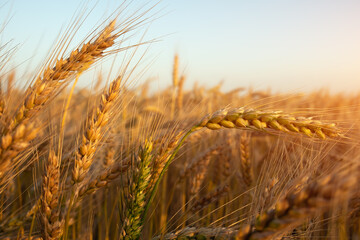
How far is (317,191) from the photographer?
26.3 inches

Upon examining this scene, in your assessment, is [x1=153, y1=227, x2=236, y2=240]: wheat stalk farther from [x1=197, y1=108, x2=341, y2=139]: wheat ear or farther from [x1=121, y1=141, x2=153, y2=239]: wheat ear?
[x1=197, y1=108, x2=341, y2=139]: wheat ear

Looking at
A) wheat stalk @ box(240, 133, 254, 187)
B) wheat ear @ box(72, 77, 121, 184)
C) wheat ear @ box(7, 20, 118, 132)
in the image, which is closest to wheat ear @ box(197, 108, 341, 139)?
wheat ear @ box(72, 77, 121, 184)

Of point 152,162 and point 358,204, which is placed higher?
point 152,162

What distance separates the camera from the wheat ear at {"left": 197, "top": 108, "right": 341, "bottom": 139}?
121cm

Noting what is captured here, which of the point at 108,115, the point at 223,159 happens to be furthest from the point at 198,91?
the point at 108,115

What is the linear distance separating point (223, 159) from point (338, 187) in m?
1.79

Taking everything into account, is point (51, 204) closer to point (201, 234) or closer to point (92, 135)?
point (92, 135)

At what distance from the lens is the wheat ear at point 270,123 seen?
1.21 meters

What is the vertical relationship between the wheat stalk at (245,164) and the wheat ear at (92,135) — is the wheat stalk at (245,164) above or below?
below

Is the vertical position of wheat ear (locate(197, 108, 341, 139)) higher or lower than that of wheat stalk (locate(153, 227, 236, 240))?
higher

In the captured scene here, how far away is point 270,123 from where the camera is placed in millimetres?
1219

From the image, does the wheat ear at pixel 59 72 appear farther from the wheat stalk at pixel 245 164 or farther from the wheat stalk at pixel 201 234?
the wheat stalk at pixel 245 164

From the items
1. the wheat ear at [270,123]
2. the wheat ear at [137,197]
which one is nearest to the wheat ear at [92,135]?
the wheat ear at [137,197]

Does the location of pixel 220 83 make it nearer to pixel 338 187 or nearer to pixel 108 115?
pixel 108 115
